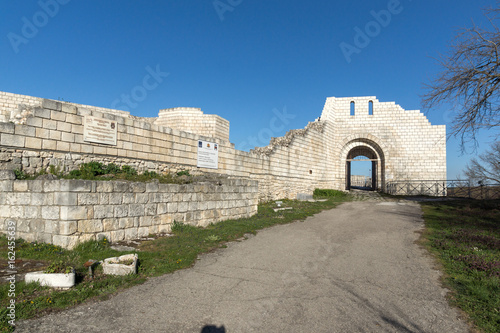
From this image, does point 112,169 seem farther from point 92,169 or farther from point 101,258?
point 101,258

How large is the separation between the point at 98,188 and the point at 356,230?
8.16m

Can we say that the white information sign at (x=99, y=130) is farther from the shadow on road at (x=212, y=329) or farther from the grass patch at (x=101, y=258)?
the shadow on road at (x=212, y=329)

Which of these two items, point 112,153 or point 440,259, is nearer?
point 440,259

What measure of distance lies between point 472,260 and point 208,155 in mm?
11072

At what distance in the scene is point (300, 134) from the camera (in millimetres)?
22891

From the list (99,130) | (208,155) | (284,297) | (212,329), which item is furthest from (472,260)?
(208,155)

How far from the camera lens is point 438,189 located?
24781 millimetres

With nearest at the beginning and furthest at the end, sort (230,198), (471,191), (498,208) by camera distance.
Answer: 1. (230,198)
2. (498,208)
3. (471,191)

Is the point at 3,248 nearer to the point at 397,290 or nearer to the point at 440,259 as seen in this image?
the point at 397,290

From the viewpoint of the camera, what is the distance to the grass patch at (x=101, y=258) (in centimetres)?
418

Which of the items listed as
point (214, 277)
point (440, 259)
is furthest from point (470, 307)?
point (214, 277)

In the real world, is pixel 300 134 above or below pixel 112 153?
above

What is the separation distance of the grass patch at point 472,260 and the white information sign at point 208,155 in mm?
9541

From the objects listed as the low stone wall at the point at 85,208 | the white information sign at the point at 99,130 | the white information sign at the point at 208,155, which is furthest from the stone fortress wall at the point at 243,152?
the low stone wall at the point at 85,208
